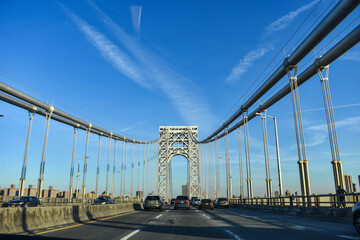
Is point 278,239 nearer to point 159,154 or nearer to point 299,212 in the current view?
point 299,212

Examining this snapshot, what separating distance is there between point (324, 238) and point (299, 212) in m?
12.6

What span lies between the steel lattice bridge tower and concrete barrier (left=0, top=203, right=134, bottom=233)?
275 ft

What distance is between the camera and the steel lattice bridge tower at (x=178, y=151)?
326 ft

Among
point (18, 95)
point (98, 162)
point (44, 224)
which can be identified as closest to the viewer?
point (44, 224)

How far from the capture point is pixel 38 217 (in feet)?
35.2

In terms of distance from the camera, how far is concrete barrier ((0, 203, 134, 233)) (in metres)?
8.92

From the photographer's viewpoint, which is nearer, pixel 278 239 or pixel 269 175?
pixel 278 239

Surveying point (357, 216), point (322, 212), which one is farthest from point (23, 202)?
point (357, 216)

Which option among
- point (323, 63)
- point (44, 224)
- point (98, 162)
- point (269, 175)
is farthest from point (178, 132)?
point (44, 224)

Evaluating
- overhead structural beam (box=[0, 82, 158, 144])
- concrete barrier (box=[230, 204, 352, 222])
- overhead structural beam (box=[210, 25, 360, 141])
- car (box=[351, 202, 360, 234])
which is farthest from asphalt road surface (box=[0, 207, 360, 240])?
overhead structural beam (box=[0, 82, 158, 144])

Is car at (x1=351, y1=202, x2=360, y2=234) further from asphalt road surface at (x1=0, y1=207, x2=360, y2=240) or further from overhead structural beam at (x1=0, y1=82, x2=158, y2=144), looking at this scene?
overhead structural beam at (x1=0, y1=82, x2=158, y2=144)

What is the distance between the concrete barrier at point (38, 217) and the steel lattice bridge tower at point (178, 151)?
275ft

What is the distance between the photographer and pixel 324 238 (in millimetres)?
8305

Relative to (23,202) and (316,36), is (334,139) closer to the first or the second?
(316,36)
